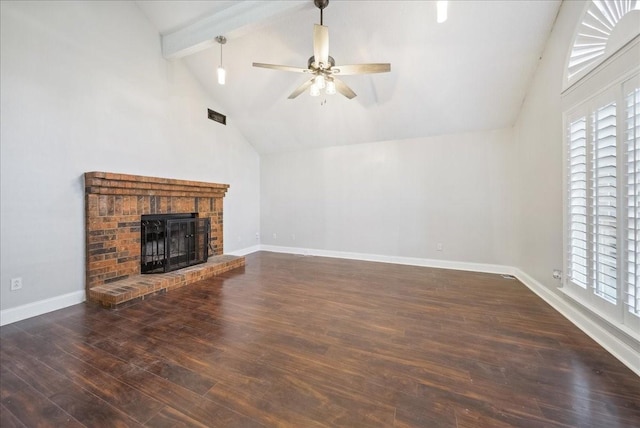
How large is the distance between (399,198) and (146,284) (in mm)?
4165

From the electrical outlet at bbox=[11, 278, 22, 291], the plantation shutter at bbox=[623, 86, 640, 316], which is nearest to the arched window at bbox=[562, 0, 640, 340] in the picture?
the plantation shutter at bbox=[623, 86, 640, 316]

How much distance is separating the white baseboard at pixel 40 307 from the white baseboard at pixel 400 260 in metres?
3.46

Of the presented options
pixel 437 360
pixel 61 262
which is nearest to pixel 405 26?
pixel 437 360

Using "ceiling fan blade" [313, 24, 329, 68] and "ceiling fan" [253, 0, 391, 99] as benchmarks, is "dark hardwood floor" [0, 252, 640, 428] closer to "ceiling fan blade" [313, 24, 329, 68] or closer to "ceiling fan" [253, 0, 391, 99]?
"ceiling fan" [253, 0, 391, 99]

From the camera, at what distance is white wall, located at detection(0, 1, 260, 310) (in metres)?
2.43

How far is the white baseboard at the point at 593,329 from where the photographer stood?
1719 millimetres

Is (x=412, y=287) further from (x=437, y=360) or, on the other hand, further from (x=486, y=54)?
(x=486, y=54)

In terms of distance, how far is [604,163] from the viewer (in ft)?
6.40

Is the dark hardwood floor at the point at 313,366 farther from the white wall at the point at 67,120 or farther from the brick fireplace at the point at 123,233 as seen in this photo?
the white wall at the point at 67,120

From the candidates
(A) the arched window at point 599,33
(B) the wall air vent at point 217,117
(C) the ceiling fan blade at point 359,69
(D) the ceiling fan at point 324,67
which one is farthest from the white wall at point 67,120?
(A) the arched window at point 599,33

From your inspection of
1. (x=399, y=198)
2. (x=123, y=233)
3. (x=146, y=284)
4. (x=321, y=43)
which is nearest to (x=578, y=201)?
(x=399, y=198)

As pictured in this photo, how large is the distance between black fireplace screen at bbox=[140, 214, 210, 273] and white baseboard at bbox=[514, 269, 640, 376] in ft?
15.5

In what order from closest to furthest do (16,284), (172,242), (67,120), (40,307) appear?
(16,284)
(40,307)
(67,120)
(172,242)

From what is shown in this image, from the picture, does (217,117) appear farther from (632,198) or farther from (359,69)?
(632,198)
